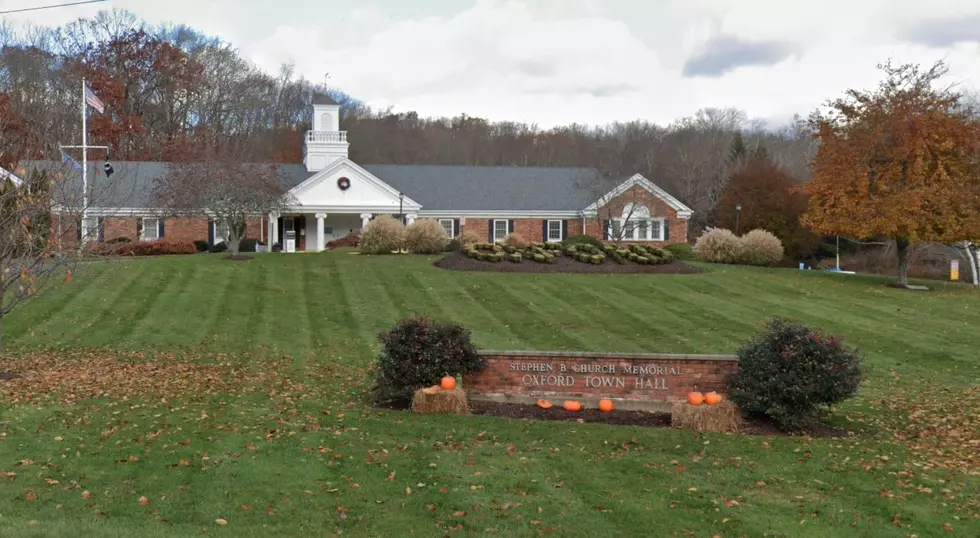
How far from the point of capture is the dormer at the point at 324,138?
152 ft

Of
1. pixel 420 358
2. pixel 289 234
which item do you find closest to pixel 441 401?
pixel 420 358

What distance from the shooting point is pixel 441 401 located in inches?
414

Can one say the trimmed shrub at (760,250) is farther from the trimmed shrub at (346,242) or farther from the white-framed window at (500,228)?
the trimmed shrub at (346,242)

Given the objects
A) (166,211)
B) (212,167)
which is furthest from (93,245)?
(166,211)

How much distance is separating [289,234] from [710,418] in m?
34.9

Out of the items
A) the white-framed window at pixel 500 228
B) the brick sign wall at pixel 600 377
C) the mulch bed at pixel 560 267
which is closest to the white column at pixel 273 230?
the white-framed window at pixel 500 228

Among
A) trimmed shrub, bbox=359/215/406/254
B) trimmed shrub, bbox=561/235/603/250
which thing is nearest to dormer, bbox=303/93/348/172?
trimmed shrub, bbox=359/215/406/254

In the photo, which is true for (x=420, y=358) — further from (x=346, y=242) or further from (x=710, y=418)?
(x=346, y=242)

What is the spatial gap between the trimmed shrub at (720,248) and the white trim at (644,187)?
10.2 meters

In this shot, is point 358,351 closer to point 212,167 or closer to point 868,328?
point 868,328

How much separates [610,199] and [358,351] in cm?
2747

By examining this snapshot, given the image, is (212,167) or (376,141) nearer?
(212,167)

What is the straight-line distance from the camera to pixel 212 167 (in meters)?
32.0

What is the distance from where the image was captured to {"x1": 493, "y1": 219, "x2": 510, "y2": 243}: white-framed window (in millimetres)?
45062
